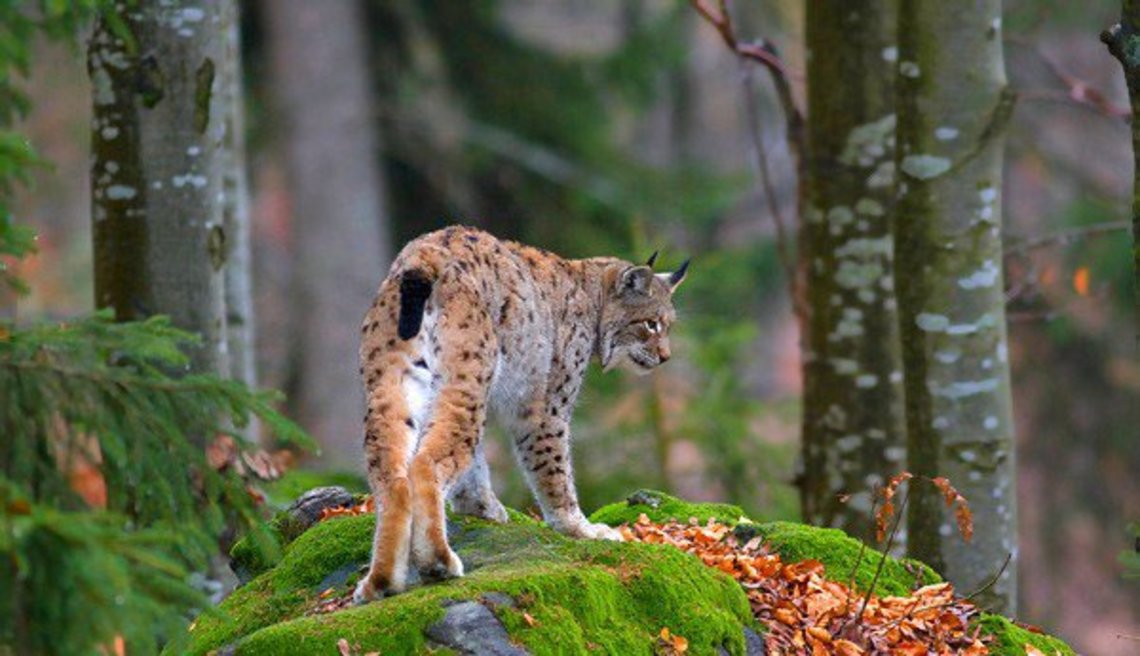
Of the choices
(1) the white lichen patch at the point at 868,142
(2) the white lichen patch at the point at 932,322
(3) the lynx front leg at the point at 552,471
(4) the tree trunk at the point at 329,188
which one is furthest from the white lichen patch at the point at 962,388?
(4) the tree trunk at the point at 329,188

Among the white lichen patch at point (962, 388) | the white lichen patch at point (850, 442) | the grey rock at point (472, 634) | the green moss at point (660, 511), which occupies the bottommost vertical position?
the grey rock at point (472, 634)

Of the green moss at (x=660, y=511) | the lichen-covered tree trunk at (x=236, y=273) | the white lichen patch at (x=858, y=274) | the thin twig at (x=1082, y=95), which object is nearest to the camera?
the green moss at (x=660, y=511)

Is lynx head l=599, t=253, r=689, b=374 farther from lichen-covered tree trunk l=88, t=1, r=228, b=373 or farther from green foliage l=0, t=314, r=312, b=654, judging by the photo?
green foliage l=0, t=314, r=312, b=654

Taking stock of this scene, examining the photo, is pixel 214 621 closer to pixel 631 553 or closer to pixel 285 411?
pixel 631 553

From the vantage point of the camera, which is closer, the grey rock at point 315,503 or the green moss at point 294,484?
the grey rock at point 315,503

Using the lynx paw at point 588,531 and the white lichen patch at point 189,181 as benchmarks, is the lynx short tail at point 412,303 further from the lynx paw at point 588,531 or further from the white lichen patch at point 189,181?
the white lichen patch at point 189,181

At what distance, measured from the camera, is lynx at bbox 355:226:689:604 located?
18.3ft

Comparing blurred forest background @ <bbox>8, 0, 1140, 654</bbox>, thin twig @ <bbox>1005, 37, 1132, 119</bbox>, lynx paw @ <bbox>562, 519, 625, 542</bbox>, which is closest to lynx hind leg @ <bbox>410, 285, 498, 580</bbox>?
lynx paw @ <bbox>562, 519, 625, 542</bbox>

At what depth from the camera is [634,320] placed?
7.70 metres

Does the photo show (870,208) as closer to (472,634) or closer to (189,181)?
(189,181)

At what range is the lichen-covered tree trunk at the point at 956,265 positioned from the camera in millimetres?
7609

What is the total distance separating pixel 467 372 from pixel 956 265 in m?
2.64

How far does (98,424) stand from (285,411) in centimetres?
1447

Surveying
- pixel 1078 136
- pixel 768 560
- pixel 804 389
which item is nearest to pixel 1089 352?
pixel 1078 136
